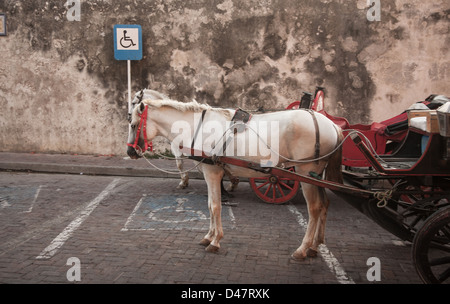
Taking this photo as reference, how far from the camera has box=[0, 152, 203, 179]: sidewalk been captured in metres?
9.08

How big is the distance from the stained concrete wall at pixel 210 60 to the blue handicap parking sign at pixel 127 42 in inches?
19.0

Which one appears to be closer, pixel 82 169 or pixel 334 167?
pixel 334 167

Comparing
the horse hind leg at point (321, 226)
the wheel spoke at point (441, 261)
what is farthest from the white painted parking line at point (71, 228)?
the wheel spoke at point (441, 261)

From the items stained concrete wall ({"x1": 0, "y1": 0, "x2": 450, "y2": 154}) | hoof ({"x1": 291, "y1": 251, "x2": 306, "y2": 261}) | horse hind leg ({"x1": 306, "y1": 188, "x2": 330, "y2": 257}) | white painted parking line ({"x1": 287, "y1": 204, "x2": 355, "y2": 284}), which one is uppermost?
stained concrete wall ({"x1": 0, "y1": 0, "x2": 450, "y2": 154})

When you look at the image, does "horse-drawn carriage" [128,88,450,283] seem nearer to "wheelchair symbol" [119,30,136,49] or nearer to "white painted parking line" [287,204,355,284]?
"white painted parking line" [287,204,355,284]

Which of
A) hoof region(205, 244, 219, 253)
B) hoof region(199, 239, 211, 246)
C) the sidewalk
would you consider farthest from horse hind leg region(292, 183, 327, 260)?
the sidewalk

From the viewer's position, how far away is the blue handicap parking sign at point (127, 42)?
33.3 feet

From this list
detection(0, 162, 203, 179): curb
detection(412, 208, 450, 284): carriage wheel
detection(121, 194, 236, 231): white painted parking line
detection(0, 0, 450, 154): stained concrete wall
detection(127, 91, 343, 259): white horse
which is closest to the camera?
detection(412, 208, 450, 284): carriage wheel

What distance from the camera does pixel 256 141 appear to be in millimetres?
4387

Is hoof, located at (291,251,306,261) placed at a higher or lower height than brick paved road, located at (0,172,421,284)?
higher

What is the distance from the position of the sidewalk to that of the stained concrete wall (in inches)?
41.5

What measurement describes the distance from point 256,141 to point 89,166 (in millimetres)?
6099

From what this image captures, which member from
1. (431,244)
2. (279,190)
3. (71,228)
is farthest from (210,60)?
(431,244)

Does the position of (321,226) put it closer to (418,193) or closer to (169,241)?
(418,193)
